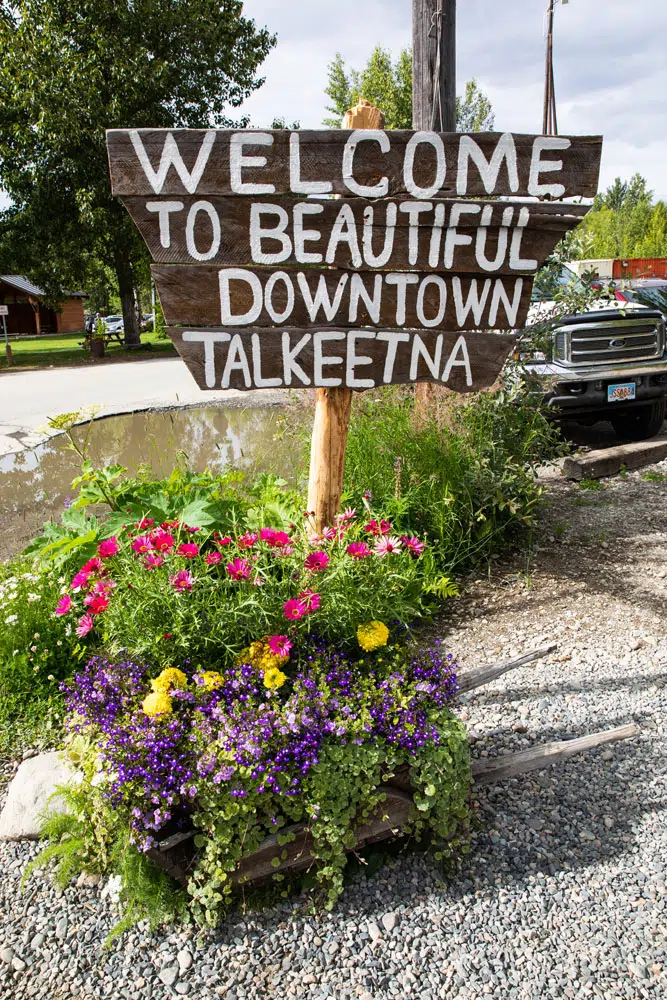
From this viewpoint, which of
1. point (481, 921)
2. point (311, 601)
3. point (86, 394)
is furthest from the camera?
point (86, 394)

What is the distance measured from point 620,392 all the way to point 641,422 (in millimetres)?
874

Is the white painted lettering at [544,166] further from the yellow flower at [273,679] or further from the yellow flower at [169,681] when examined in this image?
the yellow flower at [169,681]

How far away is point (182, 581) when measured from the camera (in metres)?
2.40

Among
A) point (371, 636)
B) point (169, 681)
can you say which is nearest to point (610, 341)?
point (371, 636)

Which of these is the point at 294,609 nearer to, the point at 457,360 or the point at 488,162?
the point at 457,360

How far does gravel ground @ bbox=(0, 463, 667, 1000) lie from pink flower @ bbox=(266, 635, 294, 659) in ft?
2.30

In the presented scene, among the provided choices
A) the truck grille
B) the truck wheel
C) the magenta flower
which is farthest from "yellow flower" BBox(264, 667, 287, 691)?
the truck wheel

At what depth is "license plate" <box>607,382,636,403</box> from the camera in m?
6.99

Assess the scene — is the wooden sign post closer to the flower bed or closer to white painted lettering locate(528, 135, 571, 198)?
white painted lettering locate(528, 135, 571, 198)

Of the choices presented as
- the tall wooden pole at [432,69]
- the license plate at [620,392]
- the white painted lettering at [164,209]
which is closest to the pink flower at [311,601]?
the white painted lettering at [164,209]

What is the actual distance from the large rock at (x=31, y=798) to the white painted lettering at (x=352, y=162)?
7.32 feet

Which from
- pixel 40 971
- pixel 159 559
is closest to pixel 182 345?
pixel 159 559

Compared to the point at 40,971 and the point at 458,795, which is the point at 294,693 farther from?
the point at 40,971

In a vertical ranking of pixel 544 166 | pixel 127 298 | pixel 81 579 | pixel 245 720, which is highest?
pixel 127 298
